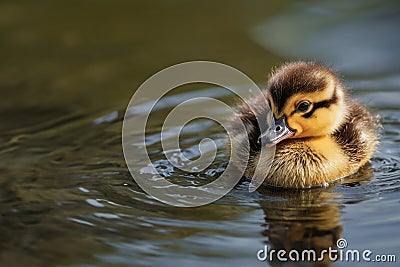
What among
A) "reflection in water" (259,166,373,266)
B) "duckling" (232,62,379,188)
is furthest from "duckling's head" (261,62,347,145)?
"reflection in water" (259,166,373,266)

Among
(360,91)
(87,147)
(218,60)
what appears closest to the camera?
(87,147)

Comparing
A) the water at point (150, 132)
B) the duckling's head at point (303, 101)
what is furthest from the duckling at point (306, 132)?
A: the water at point (150, 132)

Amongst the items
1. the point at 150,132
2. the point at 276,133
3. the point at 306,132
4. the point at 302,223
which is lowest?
the point at 302,223

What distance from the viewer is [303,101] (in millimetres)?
3793

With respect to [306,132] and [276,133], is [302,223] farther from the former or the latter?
[306,132]

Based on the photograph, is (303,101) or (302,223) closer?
(302,223)

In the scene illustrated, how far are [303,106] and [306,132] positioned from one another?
7.0 inches

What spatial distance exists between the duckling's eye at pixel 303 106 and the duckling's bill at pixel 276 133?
82 millimetres

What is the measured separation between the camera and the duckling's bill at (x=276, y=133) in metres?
3.80

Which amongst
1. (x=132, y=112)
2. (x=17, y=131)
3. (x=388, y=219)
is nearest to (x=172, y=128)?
(x=132, y=112)

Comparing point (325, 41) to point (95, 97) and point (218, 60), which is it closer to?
point (218, 60)

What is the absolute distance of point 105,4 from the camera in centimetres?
709

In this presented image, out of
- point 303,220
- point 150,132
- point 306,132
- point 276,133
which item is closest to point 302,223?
point 303,220

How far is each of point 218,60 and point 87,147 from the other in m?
1.89
